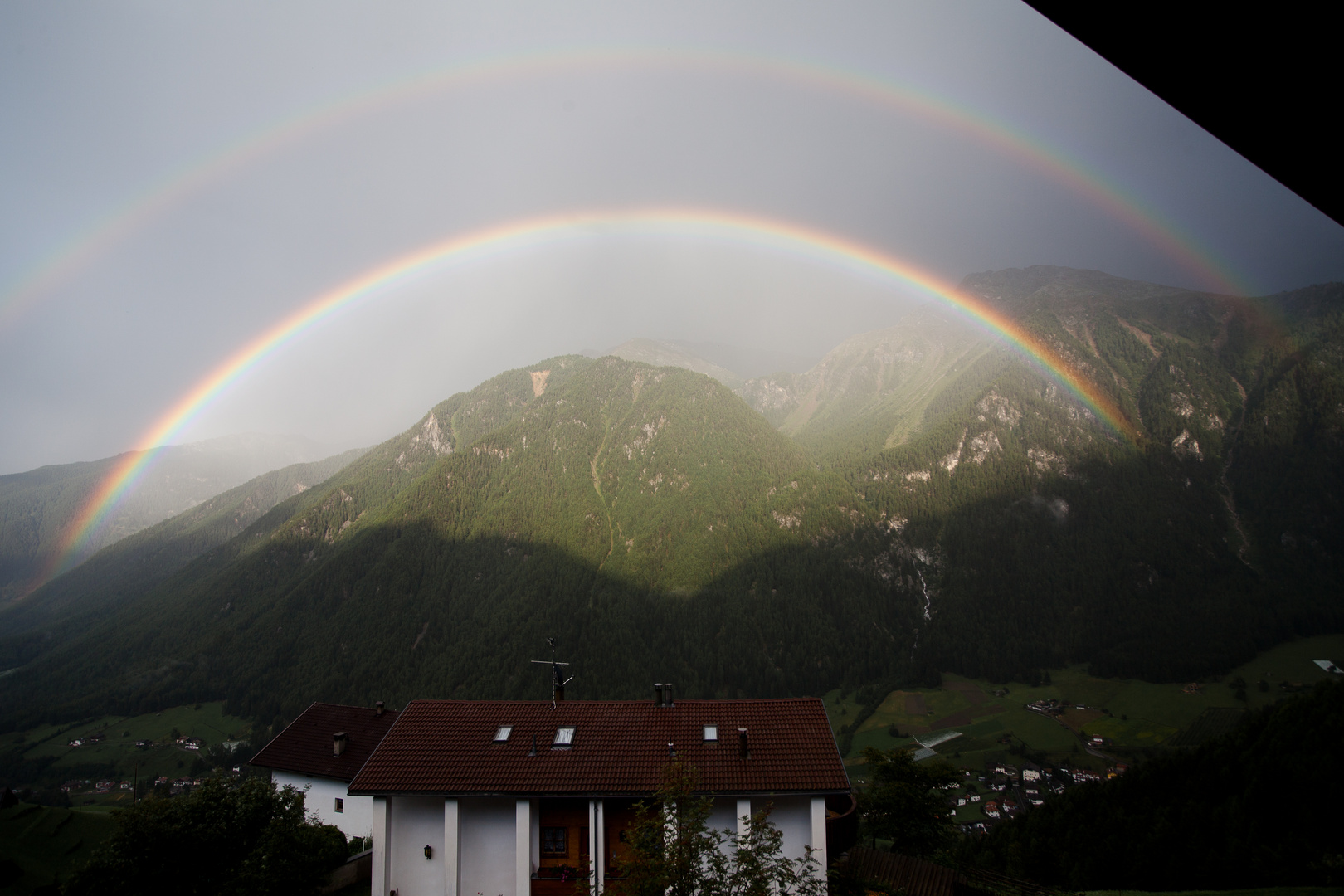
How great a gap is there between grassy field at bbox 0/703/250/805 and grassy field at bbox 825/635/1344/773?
124 meters

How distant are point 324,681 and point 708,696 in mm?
89095

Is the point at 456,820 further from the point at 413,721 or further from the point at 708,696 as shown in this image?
the point at 708,696

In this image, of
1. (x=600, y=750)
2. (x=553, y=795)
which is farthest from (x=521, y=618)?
(x=553, y=795)

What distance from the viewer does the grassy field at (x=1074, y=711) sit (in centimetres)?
12794

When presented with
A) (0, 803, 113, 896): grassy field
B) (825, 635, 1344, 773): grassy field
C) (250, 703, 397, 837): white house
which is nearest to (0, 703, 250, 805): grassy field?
(250, 703, 397, 837): white house

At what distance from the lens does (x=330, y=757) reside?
40031mm

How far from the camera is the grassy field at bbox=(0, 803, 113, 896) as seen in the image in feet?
89.6

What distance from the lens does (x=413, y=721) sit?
97.0 ft

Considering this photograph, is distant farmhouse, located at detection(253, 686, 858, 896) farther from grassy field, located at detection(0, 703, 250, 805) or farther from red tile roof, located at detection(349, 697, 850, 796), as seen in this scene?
grassy field, located at detection(0, 703, 250, 805)

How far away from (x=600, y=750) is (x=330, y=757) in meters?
22.5

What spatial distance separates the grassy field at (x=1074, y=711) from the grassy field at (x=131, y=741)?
12369 cm

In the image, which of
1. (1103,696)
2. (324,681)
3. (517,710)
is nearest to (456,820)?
(517,710)

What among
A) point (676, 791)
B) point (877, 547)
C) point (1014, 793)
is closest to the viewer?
point (676, 791)

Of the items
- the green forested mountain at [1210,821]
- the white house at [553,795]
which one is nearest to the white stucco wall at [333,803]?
the white house at [553,795]
